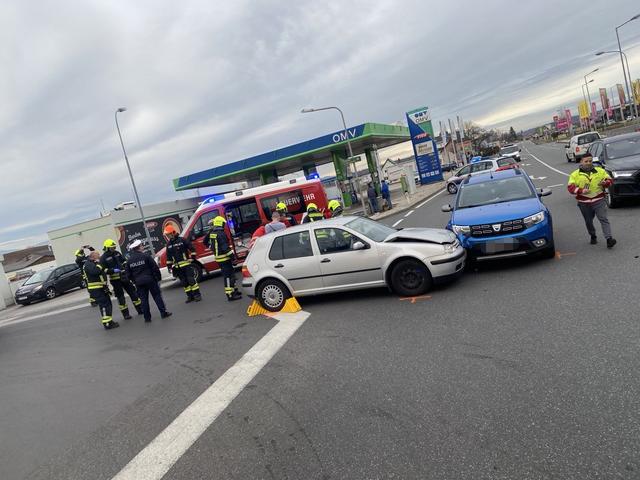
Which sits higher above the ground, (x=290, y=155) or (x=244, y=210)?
(x=290, y=155)

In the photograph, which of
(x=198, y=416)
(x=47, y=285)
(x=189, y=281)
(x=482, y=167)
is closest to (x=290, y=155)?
(x=482, y=167)

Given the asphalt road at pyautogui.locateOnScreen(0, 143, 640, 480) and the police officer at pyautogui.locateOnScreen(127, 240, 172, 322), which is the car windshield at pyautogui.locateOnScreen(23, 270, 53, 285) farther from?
the asphalt road at pyautogui.locateOnScreen(0, 143, 640, 480)

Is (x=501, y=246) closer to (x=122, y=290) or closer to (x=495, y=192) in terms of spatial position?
(x=495, y=192)

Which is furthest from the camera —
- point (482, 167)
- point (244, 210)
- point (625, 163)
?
point (482, 167)

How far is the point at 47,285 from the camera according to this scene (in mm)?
22109

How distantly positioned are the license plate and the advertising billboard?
112 feet

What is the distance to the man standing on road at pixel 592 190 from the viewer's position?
752 centimetres

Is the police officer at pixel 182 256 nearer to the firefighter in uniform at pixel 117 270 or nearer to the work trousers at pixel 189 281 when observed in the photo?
the work trousers at pixel 189 281

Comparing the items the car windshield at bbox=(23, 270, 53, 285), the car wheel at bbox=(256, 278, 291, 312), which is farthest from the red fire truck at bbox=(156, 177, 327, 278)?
the car windshield at bbox=(23, 270, 53, 285)

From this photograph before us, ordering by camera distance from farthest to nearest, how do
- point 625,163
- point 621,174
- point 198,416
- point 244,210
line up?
point 244,210 → point 625,163 → point 621,174 → point 198,416

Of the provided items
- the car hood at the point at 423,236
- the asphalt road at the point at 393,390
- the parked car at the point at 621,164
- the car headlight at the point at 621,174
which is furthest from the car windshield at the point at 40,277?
the car headlight at the point at 621,174

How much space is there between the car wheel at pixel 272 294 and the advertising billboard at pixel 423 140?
3478 cm

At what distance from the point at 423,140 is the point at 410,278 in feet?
115

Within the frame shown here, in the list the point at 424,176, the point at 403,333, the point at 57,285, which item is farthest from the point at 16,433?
the point at 424,176
